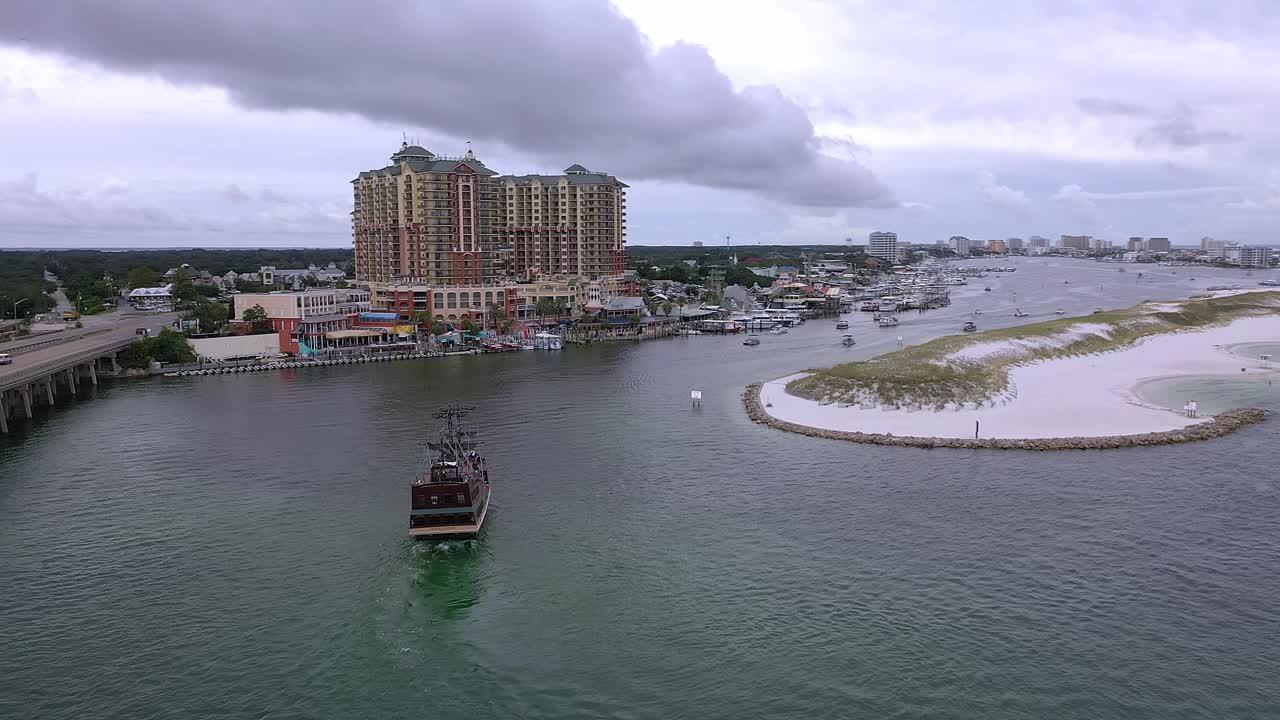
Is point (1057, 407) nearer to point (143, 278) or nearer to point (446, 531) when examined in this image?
point (446, 531)

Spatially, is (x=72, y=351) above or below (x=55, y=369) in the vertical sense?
above

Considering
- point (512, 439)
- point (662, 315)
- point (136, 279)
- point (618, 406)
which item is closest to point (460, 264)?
point (662, 315)

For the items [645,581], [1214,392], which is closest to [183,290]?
[645,581]

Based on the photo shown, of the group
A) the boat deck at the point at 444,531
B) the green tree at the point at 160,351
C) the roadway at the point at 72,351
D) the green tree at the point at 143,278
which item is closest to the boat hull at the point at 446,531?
the boat deck at the point at 444,531

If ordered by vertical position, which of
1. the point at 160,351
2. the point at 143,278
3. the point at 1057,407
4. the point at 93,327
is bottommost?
the point at 1057,407

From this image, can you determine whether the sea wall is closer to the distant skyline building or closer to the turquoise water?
the turquoise water

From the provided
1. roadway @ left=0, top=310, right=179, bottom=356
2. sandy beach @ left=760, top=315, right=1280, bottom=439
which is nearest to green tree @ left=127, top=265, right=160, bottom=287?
roadway @ left=0, top=310, right=179, bottom=356

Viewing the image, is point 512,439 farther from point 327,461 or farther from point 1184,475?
point 1184,475
